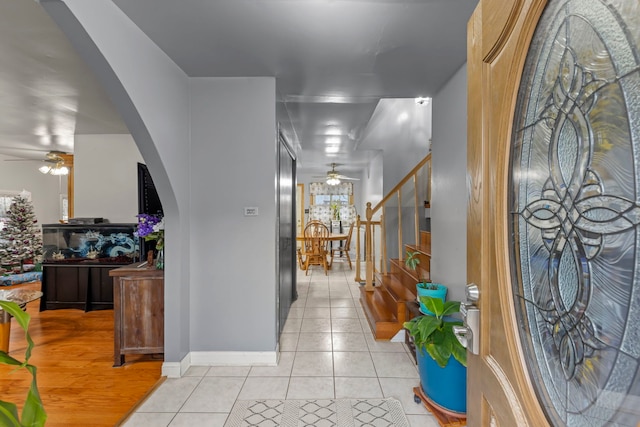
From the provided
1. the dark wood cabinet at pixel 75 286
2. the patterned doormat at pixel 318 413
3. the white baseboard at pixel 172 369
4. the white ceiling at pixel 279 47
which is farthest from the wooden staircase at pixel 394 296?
the dark wood cabinet at pixel 75 286

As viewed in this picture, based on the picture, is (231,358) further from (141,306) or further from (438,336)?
(438,336)

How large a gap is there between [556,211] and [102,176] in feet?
17.5

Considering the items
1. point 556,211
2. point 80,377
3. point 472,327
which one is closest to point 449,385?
point 472,327

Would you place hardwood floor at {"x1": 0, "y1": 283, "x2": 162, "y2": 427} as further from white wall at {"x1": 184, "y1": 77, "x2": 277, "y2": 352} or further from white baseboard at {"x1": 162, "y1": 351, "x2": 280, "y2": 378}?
white wall at {"x1": 184, "y1": 77, "x2": 277, "y2": 352}

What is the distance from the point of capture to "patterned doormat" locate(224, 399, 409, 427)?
1.86 m

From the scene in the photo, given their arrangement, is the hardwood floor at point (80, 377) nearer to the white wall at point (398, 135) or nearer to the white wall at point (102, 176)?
the white wall at point (102, 176)

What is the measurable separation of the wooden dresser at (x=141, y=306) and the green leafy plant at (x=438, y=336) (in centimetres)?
191

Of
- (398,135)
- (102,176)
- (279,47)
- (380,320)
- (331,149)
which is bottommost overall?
Result: (380,320)

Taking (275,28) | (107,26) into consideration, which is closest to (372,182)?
(275,28)

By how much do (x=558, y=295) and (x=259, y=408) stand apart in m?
1.98

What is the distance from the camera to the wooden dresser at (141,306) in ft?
8.18

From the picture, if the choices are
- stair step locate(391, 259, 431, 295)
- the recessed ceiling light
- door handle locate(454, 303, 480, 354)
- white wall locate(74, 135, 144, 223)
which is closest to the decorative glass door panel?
door handle locate(454, 303, 480, 354)

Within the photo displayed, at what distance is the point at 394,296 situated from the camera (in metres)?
3.35

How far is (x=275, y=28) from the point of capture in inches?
74.2
